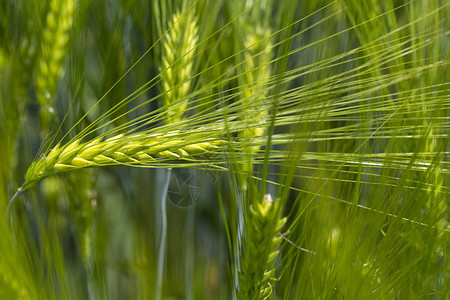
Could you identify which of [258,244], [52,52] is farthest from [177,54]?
[258,244]

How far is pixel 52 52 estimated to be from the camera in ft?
2.25

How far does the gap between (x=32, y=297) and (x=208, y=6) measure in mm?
464

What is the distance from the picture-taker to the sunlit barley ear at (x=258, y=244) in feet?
1.46

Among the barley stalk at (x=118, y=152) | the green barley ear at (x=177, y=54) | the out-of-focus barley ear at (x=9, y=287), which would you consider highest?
the green barley ear at (x=177, y=54)

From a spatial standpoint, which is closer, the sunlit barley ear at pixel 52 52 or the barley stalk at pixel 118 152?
the barley stalk at pixel 118 152

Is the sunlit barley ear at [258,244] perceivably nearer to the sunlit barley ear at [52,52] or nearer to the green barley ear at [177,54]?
the green barley ear at [177,54]

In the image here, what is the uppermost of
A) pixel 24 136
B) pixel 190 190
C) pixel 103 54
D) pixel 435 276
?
pixel 103 54

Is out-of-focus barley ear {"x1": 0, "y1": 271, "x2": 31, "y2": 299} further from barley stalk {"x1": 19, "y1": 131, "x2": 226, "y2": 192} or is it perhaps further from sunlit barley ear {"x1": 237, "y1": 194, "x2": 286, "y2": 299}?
sunlit barley ear {"x1": 237, "y1": 194, "x2": 286, "y2": 299}

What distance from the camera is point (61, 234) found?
2.84 ft

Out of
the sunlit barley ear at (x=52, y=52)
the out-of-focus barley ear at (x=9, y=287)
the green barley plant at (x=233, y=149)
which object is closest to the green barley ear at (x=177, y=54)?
the green barley plant at (x=233, y=149)

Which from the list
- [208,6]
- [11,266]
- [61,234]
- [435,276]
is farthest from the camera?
[61,234]

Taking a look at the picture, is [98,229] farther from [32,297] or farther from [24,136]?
[32,297]

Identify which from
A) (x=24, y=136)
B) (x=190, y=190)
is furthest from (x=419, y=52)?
(x=24, y=136)

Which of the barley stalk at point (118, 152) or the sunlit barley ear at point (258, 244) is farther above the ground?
the barley stalk at point (118, 152)
